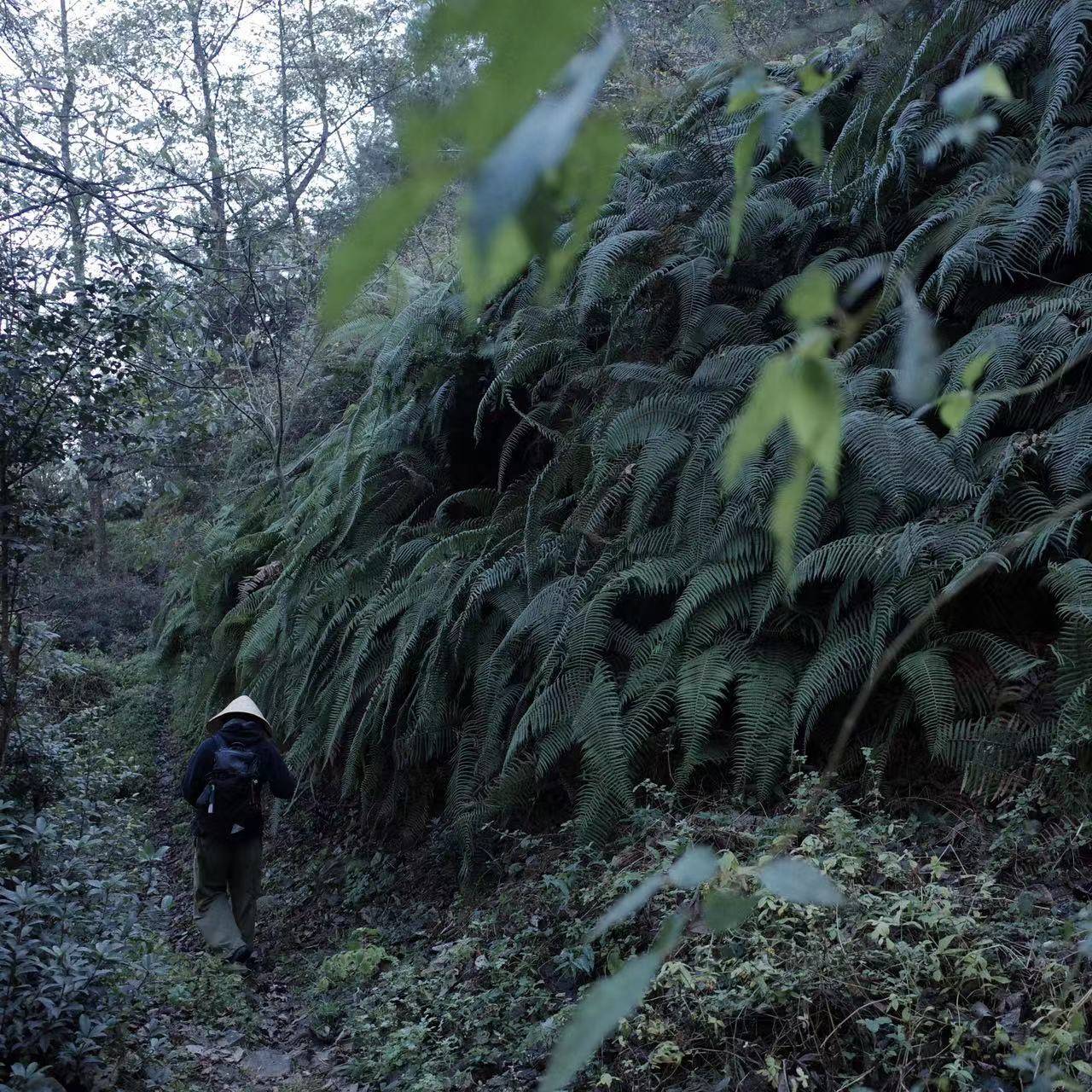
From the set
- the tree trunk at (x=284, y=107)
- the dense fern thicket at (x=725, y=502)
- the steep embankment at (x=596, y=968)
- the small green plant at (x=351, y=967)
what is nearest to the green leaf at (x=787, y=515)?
the steep embankment at (x=596, y=968)

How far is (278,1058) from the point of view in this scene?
4.35 meters

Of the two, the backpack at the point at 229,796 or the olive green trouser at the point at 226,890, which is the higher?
the backpack at the point at 229,796

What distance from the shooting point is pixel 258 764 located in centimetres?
585

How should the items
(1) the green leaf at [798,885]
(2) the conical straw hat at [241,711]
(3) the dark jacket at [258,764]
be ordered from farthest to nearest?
(2) the conical straw hat at [241,711], (3) the dark jacket at [258,764], (1) the green leaf at [798,885]

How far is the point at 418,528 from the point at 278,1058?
3.30 meters

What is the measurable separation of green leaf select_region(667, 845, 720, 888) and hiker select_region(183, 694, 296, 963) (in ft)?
17.9

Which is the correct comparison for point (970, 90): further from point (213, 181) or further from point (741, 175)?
point (213, 181)

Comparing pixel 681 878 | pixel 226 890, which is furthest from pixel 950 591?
pixel 226 890

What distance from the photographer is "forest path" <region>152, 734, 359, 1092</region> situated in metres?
4.05

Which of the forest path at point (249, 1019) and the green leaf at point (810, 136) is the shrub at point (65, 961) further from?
the green leaf at point (810, 136)

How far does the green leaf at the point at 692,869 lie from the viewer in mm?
620

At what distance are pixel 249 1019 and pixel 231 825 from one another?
126cm

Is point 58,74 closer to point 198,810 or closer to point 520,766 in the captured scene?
point 198,810

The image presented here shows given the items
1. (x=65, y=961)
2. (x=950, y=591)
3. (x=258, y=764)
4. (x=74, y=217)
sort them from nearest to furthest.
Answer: (x=950, y=591) < (x=65, y=961) < (x=258, y=764) < (x=74, y=217)
